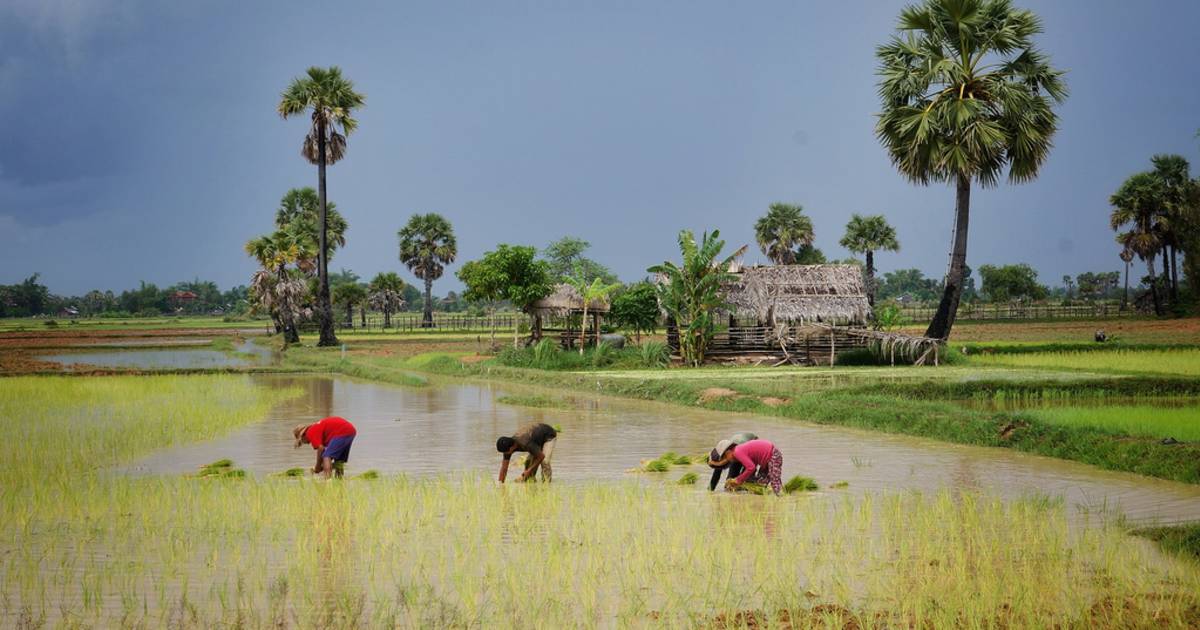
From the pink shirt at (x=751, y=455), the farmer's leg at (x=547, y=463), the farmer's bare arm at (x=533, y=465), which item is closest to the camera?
the pink shirt at (x=751, y=455)

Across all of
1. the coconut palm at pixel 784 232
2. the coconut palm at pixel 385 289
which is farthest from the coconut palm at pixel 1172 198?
the coconut palm at pixel 385 289

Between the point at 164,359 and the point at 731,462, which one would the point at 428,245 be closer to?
the point at 164,359

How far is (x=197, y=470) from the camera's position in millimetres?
11453

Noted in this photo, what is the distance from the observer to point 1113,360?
24219 mm

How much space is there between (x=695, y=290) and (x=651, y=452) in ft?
46.3

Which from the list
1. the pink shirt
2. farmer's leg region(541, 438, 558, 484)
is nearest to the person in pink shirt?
the pink shirt

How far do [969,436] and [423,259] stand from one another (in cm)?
6264

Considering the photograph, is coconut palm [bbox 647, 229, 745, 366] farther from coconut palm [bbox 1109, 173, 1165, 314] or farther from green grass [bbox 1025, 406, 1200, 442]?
coconut palm [bbox 1109, 173, 1165, 314]

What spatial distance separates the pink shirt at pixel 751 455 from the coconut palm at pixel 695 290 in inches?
681

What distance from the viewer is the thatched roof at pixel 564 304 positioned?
30.2 metres

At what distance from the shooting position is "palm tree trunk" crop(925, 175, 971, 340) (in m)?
27.3

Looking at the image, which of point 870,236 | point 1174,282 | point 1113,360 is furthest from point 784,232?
point 1113,360

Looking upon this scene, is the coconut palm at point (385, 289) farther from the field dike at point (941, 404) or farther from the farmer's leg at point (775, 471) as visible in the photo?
the farmer's leg at point (775, 471)

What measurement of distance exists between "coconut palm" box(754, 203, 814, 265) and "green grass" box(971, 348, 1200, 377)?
113 ft
